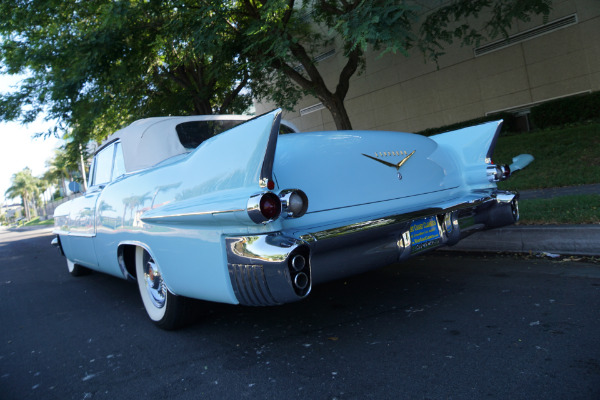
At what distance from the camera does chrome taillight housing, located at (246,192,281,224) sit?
7.38 ft

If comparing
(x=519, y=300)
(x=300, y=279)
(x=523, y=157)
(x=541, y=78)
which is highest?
(x=541, y=78)

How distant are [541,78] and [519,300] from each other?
1110cm

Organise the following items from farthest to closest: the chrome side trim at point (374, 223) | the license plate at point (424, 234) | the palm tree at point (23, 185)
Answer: the palm tree at point (23, 185), the license plate at point (424, 234), the chrome side trim at point (374, 223)

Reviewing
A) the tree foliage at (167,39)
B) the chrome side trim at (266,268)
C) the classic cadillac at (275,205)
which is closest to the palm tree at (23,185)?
the tree foliage at (167,39)

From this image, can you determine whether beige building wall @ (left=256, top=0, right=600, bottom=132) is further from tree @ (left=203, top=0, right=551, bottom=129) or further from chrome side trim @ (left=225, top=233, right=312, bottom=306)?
chrome side trim @ (left=225, top=233, right=312, bottom=306)

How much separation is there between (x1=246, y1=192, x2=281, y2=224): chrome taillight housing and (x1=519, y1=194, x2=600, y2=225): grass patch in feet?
12.4

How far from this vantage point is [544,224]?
487 centimetres

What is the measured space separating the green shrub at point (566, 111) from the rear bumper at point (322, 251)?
9.62 meters

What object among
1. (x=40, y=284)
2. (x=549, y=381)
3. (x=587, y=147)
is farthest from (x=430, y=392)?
(x=587, y=147)

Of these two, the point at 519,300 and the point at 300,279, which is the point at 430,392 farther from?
the point at 519,300

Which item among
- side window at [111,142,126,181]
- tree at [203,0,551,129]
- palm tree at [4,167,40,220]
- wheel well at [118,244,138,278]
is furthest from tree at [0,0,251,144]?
palm tree at [4,167,40,220]

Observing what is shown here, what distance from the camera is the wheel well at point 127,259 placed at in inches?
152

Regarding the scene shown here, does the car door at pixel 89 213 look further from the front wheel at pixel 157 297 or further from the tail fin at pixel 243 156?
the tail fin at pixel 243 156

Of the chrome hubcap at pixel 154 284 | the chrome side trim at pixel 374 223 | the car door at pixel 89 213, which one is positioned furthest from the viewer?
the car door at pixel 89 213
